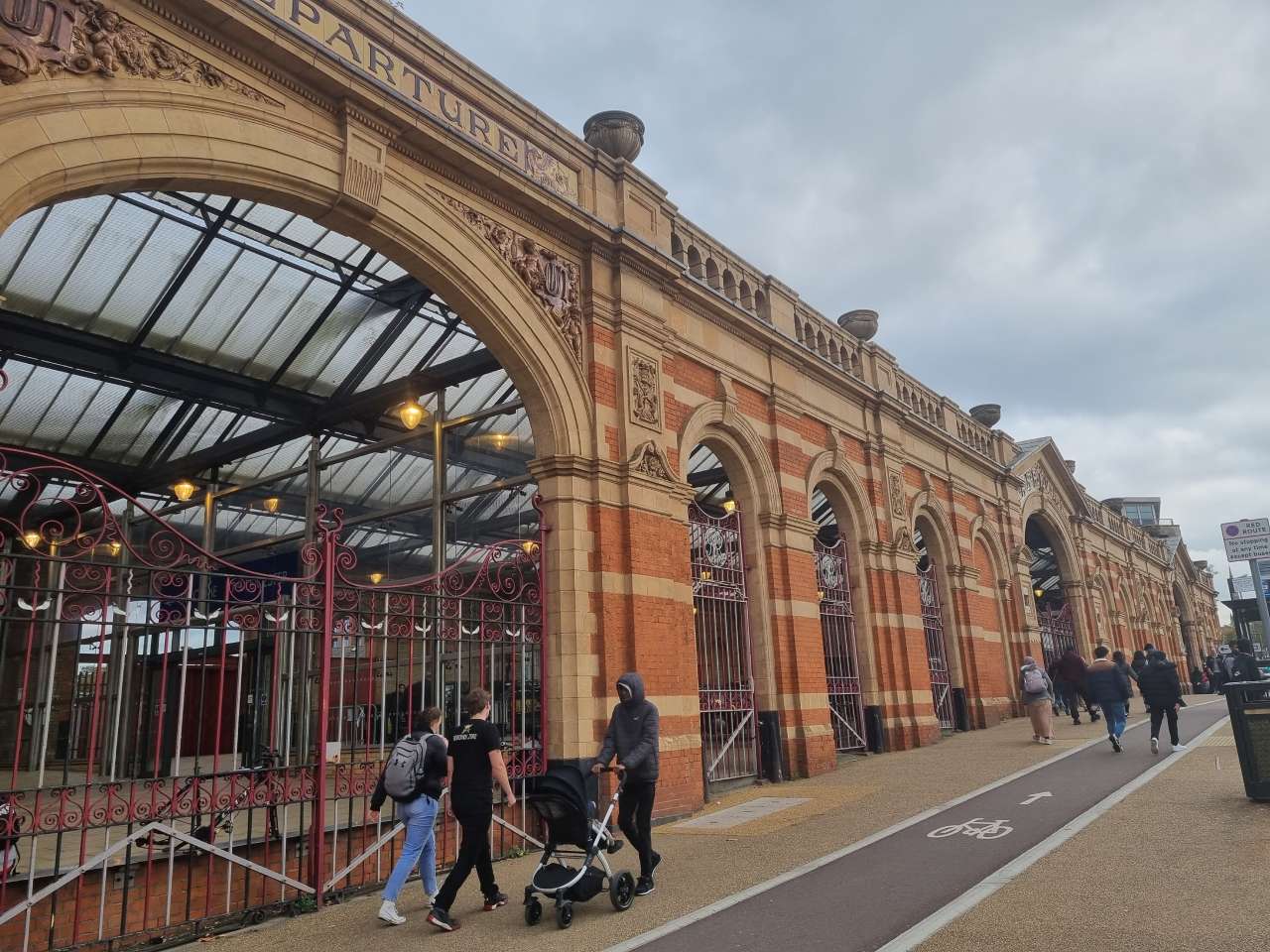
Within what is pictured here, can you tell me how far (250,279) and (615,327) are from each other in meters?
4.99

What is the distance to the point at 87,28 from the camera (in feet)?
23.0

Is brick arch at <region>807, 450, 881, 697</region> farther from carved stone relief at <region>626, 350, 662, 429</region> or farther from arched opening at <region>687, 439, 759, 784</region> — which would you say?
carved stone relief at <region>626, 350, 662, 429</region>

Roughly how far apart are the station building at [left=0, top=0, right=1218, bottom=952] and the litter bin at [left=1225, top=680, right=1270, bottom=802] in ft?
18.6

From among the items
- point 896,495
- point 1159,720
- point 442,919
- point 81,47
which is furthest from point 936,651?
point 81,47

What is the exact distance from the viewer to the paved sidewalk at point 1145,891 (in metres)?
4.93

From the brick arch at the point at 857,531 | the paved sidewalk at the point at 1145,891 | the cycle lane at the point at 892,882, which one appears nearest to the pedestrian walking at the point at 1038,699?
the brick arch at the point at 857,531

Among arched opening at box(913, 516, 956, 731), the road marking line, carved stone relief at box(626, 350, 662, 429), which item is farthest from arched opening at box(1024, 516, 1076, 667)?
carved stone relief at box(626, 350, 662, 429)

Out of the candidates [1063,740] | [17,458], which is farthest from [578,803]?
[17,458]

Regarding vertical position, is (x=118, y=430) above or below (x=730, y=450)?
above

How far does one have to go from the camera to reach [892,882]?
6559mm

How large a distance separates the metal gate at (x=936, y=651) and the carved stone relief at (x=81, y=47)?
16525mm

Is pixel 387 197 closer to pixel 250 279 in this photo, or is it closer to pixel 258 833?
pixel 250 279

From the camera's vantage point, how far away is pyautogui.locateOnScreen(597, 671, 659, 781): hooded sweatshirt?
6.88 metres

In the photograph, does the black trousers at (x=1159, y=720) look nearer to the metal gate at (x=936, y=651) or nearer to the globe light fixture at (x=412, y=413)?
the metal gate at (x=936, y=651)
